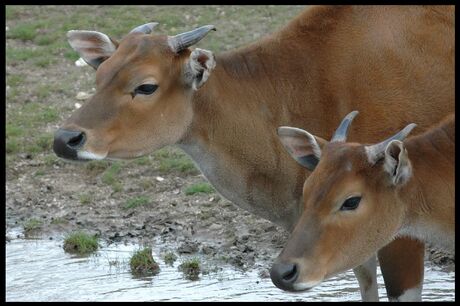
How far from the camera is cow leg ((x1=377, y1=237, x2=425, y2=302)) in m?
9.20

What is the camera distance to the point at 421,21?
9.54 metres

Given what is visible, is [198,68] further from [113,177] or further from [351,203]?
[113,177]

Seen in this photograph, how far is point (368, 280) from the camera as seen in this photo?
9.45 meters

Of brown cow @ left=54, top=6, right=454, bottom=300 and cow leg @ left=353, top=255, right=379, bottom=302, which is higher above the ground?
brown cow @ left=54, top=6, right=454, bottom=300

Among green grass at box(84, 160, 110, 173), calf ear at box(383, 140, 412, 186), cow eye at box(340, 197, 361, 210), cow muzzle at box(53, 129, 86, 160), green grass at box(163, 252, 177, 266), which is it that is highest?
green grass at box(84, 160, 110, 173)

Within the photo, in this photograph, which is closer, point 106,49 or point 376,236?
point 376,236

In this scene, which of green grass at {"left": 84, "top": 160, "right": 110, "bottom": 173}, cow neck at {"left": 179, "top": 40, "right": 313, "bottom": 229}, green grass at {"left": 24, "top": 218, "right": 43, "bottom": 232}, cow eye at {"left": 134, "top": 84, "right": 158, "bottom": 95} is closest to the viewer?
cow eye at {"left": 134, "top": 84, "right": 158, "bottom": 95}

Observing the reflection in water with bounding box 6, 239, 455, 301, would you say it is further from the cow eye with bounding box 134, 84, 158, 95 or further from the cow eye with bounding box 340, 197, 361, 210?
the cow eye with bounding box 340, 197, 361, 210

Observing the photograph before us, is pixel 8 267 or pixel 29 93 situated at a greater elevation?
pixel 29 93

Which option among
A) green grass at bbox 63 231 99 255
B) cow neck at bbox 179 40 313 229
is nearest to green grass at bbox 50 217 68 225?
green grass at bbox 63 231 99 255

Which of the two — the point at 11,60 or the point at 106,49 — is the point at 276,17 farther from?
the point at 106,49
